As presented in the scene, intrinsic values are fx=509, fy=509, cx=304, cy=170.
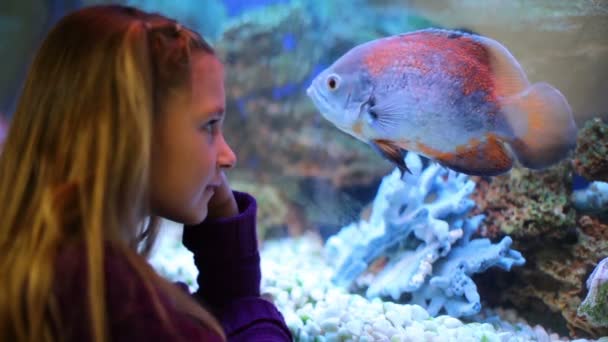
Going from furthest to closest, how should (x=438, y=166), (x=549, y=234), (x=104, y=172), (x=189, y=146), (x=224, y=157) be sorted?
(x=438, y=166), (x=549, y=234), (x=224, y=157), (x=189, y=146), (x=104, y=172)

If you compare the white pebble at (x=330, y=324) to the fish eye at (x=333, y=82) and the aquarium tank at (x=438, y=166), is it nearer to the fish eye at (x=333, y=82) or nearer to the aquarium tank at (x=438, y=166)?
the aquarium tank at (x=438, y=166)

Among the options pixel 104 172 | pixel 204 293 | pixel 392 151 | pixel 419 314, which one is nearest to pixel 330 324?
pixel 419 314

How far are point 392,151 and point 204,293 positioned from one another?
58cm

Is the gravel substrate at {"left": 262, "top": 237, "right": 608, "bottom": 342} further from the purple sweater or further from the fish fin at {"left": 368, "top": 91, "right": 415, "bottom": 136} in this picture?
the fish fin at {"left": 368, "top": 91, "right": 415, "bottom": 136}

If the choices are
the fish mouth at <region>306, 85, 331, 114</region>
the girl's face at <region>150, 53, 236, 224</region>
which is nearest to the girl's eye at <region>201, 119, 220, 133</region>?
the girl's face at <region>150, 53, 236, 224</region>

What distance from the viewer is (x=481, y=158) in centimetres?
115

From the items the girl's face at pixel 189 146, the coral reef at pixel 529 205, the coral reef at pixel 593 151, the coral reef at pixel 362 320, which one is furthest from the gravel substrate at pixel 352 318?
the girl's face at pixel 189 146

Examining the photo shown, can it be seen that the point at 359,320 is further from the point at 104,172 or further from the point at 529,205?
the point at 104,172

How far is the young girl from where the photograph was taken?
708mm

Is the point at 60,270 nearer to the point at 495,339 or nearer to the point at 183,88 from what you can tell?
the point at 183,88

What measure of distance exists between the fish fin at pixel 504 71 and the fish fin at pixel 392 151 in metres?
0.25

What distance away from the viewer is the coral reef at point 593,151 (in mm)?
1165

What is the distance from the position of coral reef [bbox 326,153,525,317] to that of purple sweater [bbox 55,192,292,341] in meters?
0.49

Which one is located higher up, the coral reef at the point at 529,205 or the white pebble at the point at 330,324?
the coral reef at the point at 529,205
